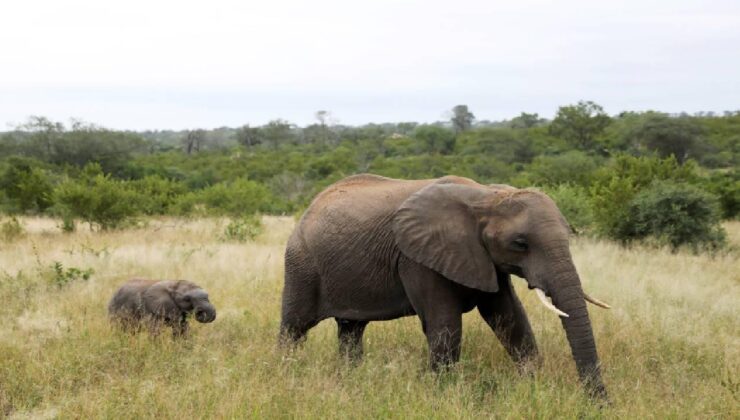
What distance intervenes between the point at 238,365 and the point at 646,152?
42.8 meters

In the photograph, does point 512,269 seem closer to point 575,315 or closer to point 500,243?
point 500,243

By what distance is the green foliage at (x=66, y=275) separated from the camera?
370 inches

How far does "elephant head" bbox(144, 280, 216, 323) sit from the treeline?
10402 mm

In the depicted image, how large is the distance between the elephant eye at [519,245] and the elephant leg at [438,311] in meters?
0.64

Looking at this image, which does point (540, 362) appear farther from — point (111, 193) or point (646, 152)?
point (646, 152)

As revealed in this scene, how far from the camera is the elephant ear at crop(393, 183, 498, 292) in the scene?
193 inches

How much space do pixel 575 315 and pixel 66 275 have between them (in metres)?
7.50

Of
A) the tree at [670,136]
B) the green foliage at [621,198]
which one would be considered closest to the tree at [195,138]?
the tree at [670,136]

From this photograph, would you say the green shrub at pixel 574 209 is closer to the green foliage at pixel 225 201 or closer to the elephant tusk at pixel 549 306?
the green foliage at pixel 225 201

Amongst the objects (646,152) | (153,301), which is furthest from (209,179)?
(153,301)

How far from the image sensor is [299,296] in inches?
237

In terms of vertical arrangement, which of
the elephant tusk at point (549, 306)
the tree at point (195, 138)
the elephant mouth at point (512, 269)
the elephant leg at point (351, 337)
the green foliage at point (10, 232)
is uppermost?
the elephant mouth at point (512, 269)

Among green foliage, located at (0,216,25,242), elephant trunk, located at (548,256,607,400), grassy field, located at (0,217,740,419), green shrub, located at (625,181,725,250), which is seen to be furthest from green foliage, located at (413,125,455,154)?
elephant trunk, located at (548,256,607,400)

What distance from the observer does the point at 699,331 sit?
6.84m
